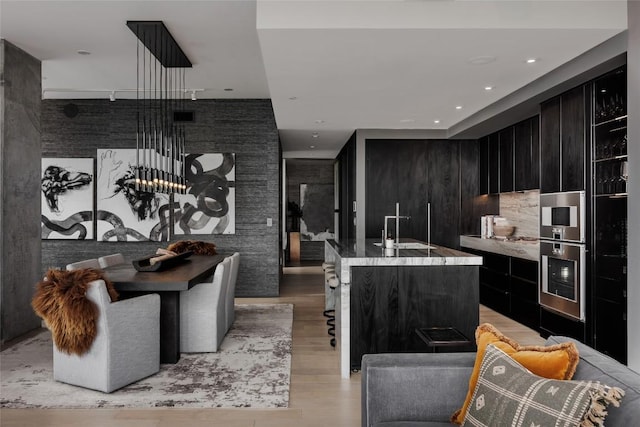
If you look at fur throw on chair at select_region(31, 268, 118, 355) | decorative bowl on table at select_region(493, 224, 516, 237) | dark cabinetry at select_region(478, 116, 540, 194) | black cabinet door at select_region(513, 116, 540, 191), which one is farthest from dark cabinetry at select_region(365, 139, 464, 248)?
fur throw on chair at select_region(31, 268, 118, 355)

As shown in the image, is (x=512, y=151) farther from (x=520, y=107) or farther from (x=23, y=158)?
(x=23, y=158)

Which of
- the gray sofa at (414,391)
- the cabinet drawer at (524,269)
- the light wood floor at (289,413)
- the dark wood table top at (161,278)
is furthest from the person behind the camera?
the cabinet drawer at (524,269)

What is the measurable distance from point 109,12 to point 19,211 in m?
2.33

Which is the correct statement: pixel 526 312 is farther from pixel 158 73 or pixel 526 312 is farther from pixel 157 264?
pixel 158 73

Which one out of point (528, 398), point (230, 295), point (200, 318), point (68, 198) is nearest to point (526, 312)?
point (230, 295)

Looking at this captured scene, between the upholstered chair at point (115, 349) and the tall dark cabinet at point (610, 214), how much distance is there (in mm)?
3675

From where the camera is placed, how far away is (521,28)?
3.22m

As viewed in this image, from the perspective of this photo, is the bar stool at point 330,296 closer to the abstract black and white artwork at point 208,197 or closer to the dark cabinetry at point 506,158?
the abstract black and white artwork at point 208,197

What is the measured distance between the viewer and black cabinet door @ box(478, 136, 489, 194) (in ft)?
23.7

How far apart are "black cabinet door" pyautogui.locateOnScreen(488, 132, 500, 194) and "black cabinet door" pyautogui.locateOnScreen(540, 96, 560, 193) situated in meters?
1.70

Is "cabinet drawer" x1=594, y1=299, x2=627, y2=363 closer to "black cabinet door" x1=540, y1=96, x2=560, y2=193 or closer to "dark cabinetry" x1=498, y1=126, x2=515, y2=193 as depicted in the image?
"black cabinet door" x1=540, y1=96, x2=560, y2=193

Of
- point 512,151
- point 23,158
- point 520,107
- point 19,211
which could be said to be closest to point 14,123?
point 23,158

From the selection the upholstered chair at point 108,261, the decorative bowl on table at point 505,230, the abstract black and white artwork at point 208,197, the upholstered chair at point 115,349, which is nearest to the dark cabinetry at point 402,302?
the upholstered chair at point 115,349

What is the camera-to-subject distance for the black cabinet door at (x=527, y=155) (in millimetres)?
5668
